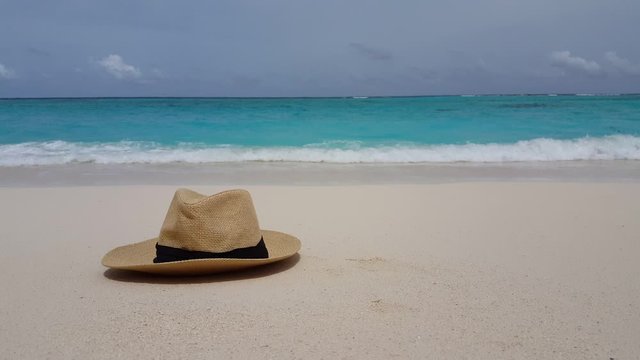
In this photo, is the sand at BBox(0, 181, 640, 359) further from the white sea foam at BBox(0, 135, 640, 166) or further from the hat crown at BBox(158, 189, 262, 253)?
the white sea foam at BBox(0, 135, 640, 166)

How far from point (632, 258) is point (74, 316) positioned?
3326 millimetres

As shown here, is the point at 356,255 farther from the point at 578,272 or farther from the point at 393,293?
the point at 578,272

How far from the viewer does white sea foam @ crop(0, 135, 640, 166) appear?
10672 mm

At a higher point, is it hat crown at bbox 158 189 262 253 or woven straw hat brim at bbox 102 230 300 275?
hat crown at bbox 158 189 262 253

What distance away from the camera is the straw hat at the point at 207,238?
291 cm

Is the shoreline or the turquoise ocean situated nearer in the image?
the shoreline

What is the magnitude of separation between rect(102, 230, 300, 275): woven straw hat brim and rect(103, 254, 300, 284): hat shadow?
0.04 meters

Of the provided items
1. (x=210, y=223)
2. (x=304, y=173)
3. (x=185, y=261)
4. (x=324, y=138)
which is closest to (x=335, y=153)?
(x=304, y=173)

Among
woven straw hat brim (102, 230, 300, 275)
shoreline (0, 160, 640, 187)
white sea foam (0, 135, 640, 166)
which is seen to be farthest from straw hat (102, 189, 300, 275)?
white sea foam (0, 135, 640, 166)

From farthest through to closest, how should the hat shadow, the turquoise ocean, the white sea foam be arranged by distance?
1. the turquoise ocean
2. the white sea foam
3. the hat shadow

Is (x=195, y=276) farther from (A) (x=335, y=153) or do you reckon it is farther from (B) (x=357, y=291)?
(A) (x=335, y=153)

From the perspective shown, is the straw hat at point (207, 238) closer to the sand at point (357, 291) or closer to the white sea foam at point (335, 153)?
the sand at point (357, 291)

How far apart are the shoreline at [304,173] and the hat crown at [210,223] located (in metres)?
3.95

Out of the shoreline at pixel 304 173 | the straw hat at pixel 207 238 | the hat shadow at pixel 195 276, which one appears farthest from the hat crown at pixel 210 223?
the shoreline at pixel 304 173
